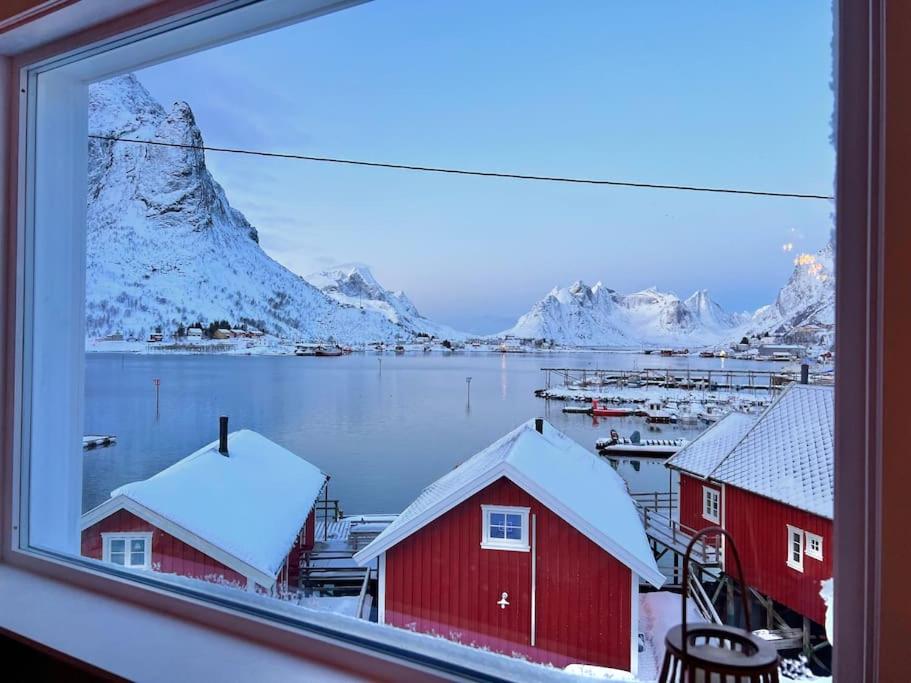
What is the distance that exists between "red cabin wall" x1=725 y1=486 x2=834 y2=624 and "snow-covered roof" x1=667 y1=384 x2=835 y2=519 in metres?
0.02

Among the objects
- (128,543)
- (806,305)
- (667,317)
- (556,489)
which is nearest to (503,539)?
(556,489)

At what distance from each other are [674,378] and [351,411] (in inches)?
25.4

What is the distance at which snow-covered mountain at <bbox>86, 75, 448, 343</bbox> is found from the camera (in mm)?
1345

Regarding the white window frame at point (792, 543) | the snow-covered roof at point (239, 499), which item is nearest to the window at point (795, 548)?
the white window frame at point (792, 543)

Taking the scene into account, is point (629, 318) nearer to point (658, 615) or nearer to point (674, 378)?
point (674, 378)

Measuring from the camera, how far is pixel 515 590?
3.24 feet

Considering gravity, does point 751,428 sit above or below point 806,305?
below

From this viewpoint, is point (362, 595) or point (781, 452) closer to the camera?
point (781, 452)

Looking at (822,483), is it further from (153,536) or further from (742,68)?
(153,536)

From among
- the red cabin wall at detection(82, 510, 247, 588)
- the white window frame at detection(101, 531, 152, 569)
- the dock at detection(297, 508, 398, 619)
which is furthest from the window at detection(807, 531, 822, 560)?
the white window frame at detection(101, 531, 152, 569)

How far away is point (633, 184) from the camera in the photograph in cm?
101

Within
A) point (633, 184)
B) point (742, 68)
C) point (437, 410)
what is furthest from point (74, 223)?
point (742, 68)

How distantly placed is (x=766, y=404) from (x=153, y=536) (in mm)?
1267

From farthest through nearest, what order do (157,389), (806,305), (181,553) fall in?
→ (157,389) < (181,553) < (806,305)
